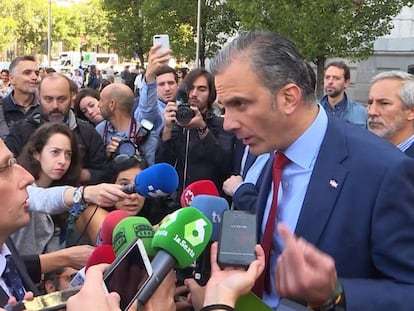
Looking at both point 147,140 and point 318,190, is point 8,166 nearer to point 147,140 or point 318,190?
point 318,190

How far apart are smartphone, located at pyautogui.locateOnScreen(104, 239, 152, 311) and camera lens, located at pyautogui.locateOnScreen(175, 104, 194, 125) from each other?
2.51m

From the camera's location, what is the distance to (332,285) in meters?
1.59

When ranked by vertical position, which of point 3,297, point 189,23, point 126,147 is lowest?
point 3,297

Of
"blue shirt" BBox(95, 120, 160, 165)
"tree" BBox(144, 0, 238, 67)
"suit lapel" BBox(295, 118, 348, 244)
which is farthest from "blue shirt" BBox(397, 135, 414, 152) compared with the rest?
"tree" BBox(144, 0, 238, 67)

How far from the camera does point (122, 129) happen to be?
4.92 meters

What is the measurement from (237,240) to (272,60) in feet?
2.15

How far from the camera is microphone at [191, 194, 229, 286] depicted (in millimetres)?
2008

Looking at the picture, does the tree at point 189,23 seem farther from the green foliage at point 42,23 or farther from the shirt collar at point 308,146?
the shirt collar at point 308,146

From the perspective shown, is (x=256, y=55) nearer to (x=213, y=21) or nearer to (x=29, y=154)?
(x=29, y=154)

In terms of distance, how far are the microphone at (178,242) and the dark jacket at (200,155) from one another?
245 cm

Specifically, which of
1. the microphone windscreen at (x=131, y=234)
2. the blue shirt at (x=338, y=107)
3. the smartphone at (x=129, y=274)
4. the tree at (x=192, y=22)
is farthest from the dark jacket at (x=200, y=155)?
the tree at (x=192, y=22)

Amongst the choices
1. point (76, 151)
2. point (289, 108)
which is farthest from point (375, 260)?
point (76, 151)

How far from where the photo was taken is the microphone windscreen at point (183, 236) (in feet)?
5.43

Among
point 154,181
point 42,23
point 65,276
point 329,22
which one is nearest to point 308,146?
point 154,181
